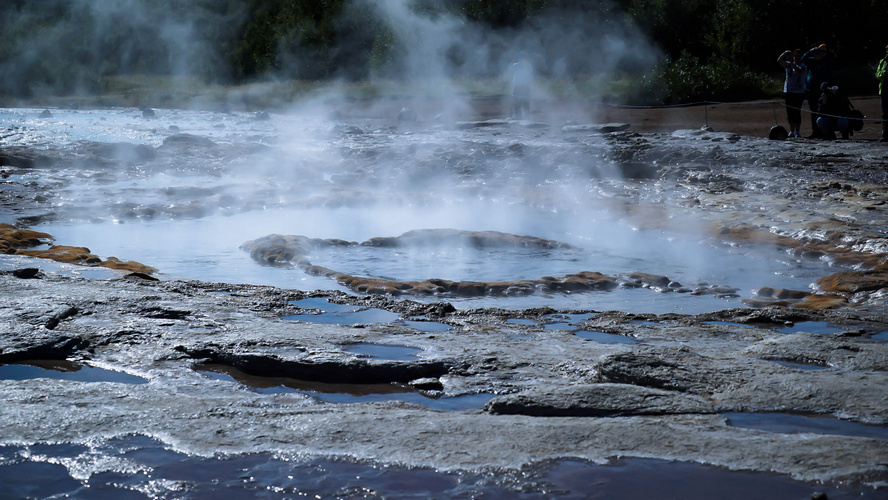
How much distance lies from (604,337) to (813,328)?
915mm

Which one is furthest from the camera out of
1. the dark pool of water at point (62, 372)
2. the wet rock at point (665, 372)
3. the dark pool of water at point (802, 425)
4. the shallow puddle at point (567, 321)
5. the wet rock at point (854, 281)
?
the wet rock at point (854, 281)

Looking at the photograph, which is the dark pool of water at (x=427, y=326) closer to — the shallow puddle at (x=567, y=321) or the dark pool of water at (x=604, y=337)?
the shallow puddle at (x=567, y=321)

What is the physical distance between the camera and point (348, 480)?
201 cm

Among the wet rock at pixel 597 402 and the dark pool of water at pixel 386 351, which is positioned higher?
the wet rock at pixel 597 402

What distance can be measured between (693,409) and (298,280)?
2.78 m

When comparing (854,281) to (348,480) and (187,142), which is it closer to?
(348,480)

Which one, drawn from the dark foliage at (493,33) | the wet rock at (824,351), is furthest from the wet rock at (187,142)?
the wet rock at (824,351)

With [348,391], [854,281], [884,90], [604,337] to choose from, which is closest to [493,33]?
[884,90]

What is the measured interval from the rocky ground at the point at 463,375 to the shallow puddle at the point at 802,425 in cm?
3

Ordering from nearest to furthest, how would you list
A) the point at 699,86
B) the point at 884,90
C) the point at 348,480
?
the point at 348,480 → the point at 884,90 → the point at 699,86

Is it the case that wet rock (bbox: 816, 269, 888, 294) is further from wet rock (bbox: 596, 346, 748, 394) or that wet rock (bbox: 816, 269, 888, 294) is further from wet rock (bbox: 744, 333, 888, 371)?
wet rock (bbox: 596, 346, 748, 394)

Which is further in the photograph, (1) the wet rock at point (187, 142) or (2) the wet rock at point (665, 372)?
(1) the wet rock at point (187, 142)

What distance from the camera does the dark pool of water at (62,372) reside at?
9.14ft

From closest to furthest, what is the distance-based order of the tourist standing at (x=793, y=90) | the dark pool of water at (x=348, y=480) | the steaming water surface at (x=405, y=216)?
the dark pool of water at (x=348, y=480), the steaming water surface at (x=405, y=216), the tourist standing at (x=793, y=90)
